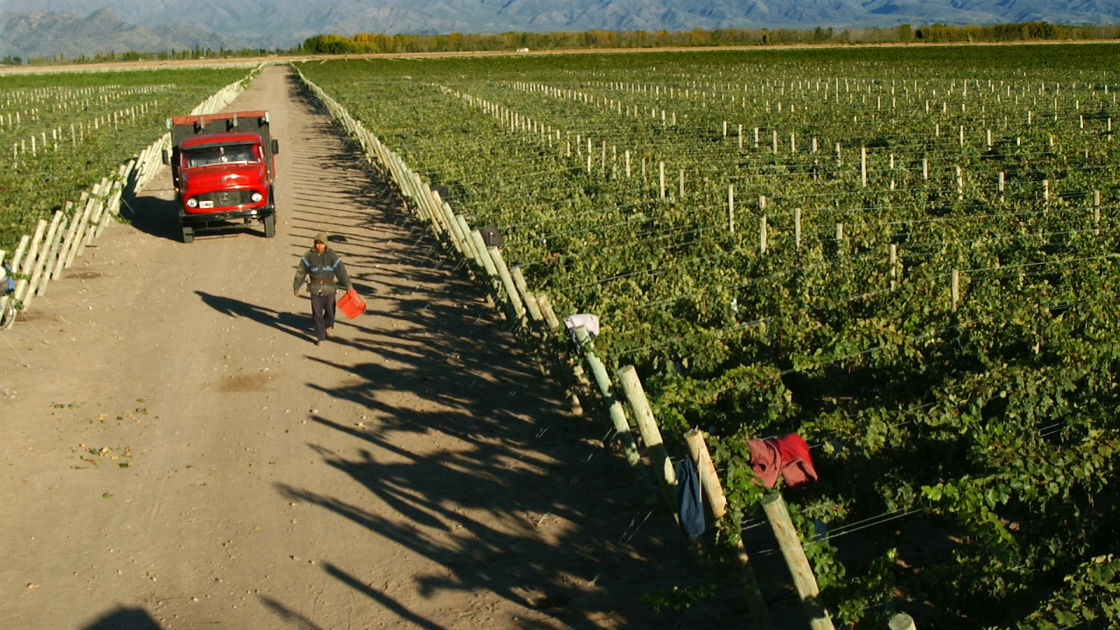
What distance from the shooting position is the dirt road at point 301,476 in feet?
28.7

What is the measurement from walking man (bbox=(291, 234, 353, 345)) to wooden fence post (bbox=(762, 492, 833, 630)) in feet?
32.4

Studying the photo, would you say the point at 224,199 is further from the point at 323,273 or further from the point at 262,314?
the point at 323,273

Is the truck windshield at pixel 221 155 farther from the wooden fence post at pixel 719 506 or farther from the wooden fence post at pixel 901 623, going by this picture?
the wooden fence post at pixel 901 623

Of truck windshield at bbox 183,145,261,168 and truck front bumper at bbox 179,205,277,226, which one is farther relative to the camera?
truck windshield at bbox 183,145,261,168

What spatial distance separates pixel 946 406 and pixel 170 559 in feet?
20.7

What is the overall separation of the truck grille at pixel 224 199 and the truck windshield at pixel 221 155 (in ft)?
2.93

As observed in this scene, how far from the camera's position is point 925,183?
2200 centimetres

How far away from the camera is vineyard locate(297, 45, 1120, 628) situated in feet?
24.6

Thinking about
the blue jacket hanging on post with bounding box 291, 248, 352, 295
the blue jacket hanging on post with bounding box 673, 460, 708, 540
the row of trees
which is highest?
the row of trees

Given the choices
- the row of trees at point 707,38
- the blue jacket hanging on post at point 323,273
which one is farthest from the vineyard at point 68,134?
the row of trees at point 707,38

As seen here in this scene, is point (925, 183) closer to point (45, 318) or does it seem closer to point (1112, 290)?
point (1112, 290)

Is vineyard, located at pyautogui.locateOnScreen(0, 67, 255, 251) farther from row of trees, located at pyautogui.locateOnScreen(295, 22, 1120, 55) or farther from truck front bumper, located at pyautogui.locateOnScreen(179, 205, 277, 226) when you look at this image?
row of trees, located at pyautogui.locateOnScreen(295, 22, 1120, 55)

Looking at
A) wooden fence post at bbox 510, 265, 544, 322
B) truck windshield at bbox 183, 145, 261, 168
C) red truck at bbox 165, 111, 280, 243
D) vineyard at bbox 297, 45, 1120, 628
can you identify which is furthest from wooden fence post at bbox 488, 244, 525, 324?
truck windshield at bbox 183, 145, 261, 168

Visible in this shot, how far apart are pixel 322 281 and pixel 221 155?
9.81 metres
